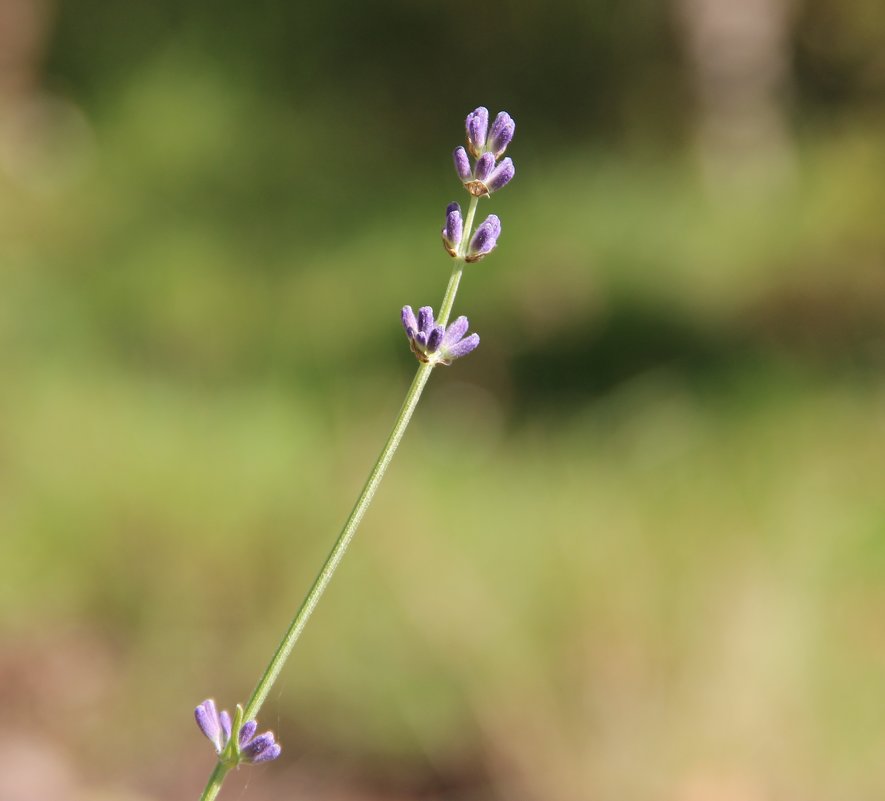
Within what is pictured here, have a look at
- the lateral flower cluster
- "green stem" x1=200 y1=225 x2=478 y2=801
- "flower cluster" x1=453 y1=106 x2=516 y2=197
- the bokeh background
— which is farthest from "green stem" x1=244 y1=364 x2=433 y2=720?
the bokeh background

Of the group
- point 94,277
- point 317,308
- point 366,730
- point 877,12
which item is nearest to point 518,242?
point 317,308

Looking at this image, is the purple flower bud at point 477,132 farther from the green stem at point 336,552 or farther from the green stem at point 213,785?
the green stem at point 213,785

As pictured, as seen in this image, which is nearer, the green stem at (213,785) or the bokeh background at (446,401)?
the green stem at (213,785)

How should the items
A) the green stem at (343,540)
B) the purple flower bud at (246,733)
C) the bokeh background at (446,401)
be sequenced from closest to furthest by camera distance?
the green stem at (343,540)
the purple flower bud at (246,733)
the bokeh background at (446,401)

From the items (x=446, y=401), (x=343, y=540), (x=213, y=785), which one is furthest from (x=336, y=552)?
(x=446, y=401)

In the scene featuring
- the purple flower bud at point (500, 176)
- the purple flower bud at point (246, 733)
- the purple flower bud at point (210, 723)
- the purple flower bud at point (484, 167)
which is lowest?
the purple flower bud at point (246, 733)

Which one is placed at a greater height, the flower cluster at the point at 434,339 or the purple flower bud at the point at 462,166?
the purple flower bud at the point at 462,166

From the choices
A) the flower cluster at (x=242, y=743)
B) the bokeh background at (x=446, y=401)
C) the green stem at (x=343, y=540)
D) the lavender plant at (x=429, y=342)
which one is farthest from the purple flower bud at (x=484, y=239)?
the bokeh background at (x=446, y=401)

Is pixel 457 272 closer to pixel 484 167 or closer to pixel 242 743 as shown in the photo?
pixel 484 167
